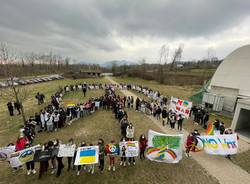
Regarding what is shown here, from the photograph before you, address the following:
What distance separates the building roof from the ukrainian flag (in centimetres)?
1927

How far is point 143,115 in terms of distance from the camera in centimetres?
1636

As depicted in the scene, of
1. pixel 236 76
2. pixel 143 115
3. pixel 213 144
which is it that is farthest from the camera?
pixel 236 76

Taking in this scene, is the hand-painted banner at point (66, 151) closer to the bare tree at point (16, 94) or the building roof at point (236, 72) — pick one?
the bare tree at point (16, 94)

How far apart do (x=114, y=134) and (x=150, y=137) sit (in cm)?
464

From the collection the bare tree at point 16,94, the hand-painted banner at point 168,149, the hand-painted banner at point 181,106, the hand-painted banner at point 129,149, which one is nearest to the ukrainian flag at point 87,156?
the hand-painted banner at point 129,149

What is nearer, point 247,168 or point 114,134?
point 247,168

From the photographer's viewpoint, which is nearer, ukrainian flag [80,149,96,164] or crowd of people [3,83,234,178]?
ukrainian flag [80,149,96,164]

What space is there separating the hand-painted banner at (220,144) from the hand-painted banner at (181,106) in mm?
4882

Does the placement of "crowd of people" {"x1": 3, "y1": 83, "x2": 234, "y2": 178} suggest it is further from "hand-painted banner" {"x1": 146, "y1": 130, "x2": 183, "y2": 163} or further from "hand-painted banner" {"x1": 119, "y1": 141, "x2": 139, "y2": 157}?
"hand-painted banner" {"x1": 146, "y1": 130, "x2": 183, "y2": 163}

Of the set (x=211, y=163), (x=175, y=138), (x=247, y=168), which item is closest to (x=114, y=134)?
(x=175, y=138)

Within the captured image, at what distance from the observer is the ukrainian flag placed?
21.9 feet

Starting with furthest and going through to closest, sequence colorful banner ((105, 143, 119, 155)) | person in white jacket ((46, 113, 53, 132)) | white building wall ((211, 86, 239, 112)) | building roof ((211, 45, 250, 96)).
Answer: white building wall ((211, 86, 239, 112)) < building roof ((211, 45, 250, 96)) < person in white jacket ((46, 113, 53, 132)) < colorful banner ((105, 143, 119, 155))

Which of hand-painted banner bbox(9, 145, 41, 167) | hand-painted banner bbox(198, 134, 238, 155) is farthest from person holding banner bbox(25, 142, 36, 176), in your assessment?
hand-painted banner bbox(198, 134, 238, 155)

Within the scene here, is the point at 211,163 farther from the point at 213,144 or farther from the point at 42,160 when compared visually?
the point at 42,160
